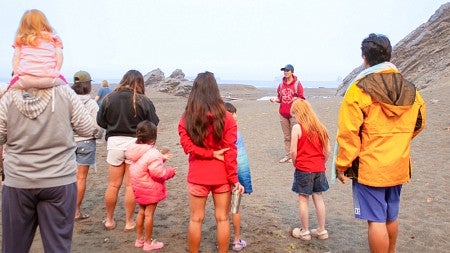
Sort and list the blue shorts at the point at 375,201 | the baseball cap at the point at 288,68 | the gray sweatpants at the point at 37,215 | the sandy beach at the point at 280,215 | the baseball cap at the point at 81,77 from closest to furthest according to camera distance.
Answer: the gray sweatpants at the point at 37,215, the blue shorts at the point at 375,201, the sandy beach at the point at 280,215, the baseball cap at the point at 81,77, the baseball cap at the point at 288,68

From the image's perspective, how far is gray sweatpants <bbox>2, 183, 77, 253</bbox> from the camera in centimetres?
306

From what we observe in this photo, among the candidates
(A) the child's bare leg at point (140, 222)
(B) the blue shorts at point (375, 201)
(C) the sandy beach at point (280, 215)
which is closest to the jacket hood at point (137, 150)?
(A) the child's bare leg at point (140, 222)

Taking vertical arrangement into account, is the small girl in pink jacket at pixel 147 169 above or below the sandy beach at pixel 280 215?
above

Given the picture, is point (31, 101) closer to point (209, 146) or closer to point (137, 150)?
point (209, 146)

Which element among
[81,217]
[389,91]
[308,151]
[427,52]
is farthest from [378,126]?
[427,52]

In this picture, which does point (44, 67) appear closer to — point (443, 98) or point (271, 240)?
point (271, 240)

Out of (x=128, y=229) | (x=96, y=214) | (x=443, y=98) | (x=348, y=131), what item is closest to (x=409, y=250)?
(x=348, y=131)

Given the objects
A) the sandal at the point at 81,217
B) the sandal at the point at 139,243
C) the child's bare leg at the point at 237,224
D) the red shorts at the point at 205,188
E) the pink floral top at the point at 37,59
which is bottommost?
the sandal at the point at 81,217

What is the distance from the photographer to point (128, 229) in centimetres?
562

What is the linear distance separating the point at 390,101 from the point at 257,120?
1400cm

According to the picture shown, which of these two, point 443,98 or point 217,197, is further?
point 443,98

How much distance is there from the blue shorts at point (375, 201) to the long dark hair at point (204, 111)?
1.37 metres

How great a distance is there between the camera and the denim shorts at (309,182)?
509cm

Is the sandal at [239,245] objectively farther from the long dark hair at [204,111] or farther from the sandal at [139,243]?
the long dark hair at [204,111]
